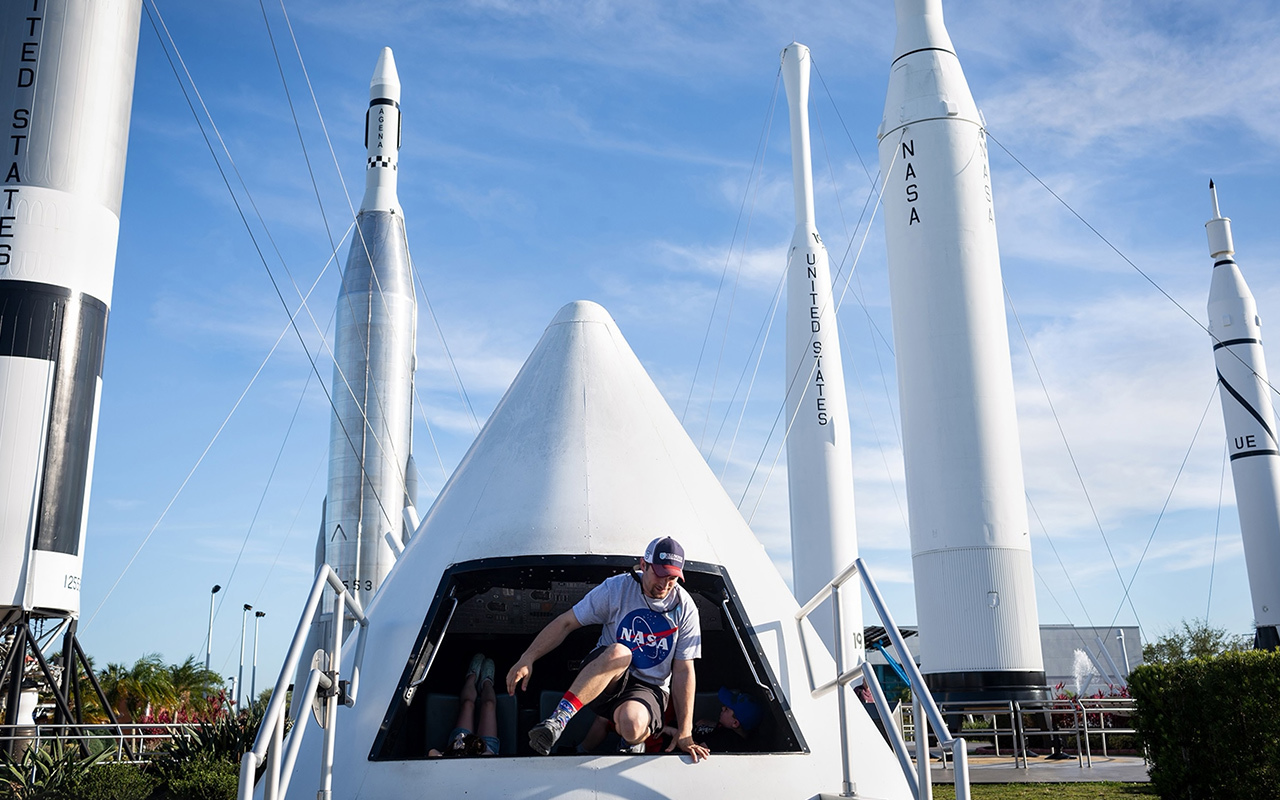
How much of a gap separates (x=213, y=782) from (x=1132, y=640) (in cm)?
4751

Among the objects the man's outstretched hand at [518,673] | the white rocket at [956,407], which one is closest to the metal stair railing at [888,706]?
the man's outstretched hand at [518,673]

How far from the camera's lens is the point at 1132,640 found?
47812 mm

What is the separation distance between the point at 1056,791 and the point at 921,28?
49.6 feet

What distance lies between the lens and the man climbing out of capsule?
483 centimetres

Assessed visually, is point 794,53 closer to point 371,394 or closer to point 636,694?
point 371,394

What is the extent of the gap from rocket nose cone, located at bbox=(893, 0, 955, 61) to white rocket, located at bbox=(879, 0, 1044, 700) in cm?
78

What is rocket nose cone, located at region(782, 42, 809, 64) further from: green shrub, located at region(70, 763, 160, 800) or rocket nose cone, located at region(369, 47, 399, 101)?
green shrub, located at region(70, 763, 160, 800)

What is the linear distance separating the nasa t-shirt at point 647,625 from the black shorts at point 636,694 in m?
0.04

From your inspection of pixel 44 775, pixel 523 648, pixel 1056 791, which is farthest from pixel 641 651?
pixel 44 775

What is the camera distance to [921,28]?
20438mm

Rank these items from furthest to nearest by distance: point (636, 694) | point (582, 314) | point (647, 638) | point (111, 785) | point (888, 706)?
1. point (111, 785)
2. point (582, 314)
3. point (647, 638)
4. point (636, 694)
5. point (888, 706)

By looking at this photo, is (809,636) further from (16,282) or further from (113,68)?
(113,68)

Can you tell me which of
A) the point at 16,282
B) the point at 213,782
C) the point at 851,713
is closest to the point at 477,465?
the point at 851,713

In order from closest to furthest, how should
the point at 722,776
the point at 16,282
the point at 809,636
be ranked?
the point at 722,776 → the point at 809,636 → the point at 16,282
